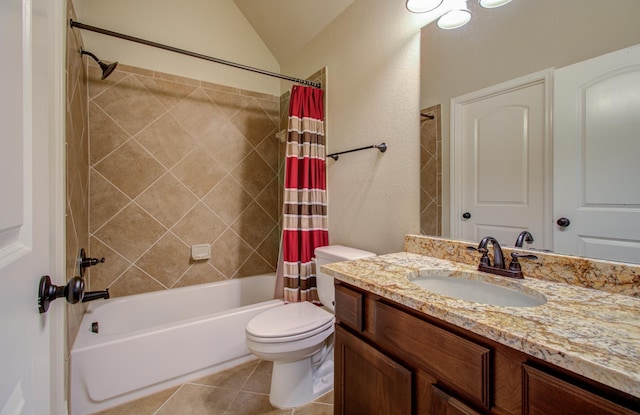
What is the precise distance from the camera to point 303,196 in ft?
6.51

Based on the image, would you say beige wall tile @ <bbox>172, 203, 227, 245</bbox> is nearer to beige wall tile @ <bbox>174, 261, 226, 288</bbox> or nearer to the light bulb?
beige wall tile @ <bbox>174, 261, 226, 288</bbox>

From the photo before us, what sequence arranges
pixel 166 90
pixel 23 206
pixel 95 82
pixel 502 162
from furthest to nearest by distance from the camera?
pixel 166 90 < pixel 95 82 < pixel 502 162 < pixel 23 206

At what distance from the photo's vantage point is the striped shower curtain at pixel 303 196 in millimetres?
1952

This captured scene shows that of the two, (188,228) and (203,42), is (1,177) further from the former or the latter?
(203,42)

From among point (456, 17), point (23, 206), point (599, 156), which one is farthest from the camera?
point (456, 17)

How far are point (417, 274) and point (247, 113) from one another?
211cm

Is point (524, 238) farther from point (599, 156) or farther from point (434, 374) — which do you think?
point (434, 374)

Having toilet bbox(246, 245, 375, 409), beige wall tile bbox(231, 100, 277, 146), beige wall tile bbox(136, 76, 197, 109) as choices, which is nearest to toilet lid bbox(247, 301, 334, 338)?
toilet bbox(246, 245, 375, 409)

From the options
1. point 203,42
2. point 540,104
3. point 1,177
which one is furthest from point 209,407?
point 203,42

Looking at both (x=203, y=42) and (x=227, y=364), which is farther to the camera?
(x=203, y=42)

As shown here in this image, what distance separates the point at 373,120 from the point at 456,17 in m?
0.61

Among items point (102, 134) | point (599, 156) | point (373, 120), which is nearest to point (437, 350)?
point (599, 156)

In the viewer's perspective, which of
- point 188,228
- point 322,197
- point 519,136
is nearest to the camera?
point 519,136

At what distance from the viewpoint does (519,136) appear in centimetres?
99
